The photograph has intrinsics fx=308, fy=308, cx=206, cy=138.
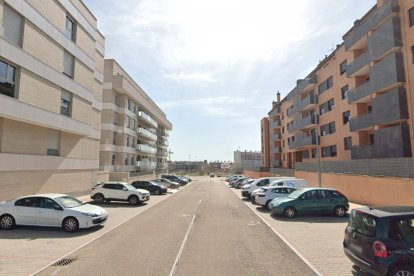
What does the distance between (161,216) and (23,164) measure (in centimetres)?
944

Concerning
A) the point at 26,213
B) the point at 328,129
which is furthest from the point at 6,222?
the point at 328,129

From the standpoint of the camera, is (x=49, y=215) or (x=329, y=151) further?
(x=329, y=151)

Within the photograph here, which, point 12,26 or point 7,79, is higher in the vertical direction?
point 12,26

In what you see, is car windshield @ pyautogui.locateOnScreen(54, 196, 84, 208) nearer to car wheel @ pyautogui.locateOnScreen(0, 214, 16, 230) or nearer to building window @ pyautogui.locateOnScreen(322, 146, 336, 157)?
car wheel @ pyautogui.locateOnScreen(0, 214, 16, 230)

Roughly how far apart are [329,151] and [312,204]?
20.5 metres

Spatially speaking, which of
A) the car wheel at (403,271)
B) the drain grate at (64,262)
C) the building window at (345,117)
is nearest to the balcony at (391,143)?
the building window at (345,117)

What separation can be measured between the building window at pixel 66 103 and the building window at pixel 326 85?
26474mm

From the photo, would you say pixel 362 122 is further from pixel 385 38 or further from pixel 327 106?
pixel 327 106

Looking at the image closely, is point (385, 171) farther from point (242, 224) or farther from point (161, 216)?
point (161, 216)

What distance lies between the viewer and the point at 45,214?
11.9 metres

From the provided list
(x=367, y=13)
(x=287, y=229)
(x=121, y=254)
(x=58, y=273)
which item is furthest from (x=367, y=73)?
(x=58, y=273)

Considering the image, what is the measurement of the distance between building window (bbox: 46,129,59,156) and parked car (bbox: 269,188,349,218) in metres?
16.2

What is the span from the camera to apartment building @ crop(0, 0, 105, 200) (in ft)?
56.7

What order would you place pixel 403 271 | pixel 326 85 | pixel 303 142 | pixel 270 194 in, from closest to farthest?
pixel 403 271
pixel 270 194
pixel 326 85
pixel 303 142
